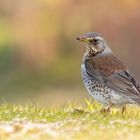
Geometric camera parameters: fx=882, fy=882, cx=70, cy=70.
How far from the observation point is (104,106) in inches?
444

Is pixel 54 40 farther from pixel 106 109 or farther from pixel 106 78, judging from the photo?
pixel 106 109

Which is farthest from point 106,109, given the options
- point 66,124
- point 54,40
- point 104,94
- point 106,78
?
point 54,40

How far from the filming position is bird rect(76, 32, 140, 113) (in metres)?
10.9

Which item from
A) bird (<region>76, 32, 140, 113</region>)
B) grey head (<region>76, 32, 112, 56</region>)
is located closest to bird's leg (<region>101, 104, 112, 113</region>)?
bird (<region>76, 32, 140, 113</region>)

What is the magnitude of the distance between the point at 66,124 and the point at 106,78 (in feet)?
6.46

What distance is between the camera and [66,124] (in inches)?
372

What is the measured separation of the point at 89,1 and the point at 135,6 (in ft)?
4.92

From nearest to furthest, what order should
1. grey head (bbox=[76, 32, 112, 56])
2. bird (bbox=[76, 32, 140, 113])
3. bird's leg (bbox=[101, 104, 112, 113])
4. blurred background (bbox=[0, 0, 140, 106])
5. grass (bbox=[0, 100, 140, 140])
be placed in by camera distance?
grass (bbox=[0, 100, 140, 140]), bird's leg (bbox=[101, 104, 112, 113]), bird (bbox=[76, 32, 140, 113]), grey head (bbox=[76, 32, 112, 56]), blurred background (bbox=[0, 0, 140, 106])

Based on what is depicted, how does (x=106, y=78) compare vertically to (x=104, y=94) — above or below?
above

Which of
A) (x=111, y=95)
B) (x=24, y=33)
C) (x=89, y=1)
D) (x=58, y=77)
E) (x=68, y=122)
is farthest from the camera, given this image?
(x=89, y=1)

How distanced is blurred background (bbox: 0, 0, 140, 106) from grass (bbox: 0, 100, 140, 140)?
9.31 meters

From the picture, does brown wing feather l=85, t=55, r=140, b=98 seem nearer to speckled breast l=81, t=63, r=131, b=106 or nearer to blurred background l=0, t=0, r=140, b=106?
speckled breast l=81, t=63, r=131, b=106

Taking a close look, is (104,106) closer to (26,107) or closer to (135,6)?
(26,107)

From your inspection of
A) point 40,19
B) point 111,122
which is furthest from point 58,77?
point 111,122
